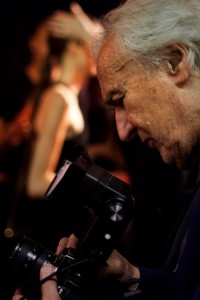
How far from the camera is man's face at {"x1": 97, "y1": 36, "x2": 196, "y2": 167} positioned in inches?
51.8

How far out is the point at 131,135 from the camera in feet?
4.91

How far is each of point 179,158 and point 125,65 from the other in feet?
0.87

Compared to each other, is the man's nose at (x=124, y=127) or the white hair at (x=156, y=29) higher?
the white hair at (x=156, y=29)

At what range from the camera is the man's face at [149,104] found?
1.31 meters

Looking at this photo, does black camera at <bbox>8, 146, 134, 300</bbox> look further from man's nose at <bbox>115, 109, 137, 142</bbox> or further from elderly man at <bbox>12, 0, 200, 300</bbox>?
man's nose at <bbox>115, 109, 137, 142</bbox>

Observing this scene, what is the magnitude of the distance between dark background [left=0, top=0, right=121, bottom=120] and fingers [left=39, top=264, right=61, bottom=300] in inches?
136

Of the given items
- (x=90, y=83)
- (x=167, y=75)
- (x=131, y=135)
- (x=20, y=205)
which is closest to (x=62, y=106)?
(x=90, y=83)

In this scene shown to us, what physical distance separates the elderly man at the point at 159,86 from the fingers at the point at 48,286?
0.01 meters

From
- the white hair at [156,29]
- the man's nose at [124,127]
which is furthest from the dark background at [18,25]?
the white hair at [156,29]

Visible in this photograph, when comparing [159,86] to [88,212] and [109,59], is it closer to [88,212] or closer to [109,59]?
[109,59]

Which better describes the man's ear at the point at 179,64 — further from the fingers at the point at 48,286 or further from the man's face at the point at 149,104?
the fingers at the point at 48,286

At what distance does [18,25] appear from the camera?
4844mm

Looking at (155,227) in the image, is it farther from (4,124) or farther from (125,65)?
(4,124)

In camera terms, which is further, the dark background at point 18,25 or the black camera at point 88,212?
the dark background at point 18,25
